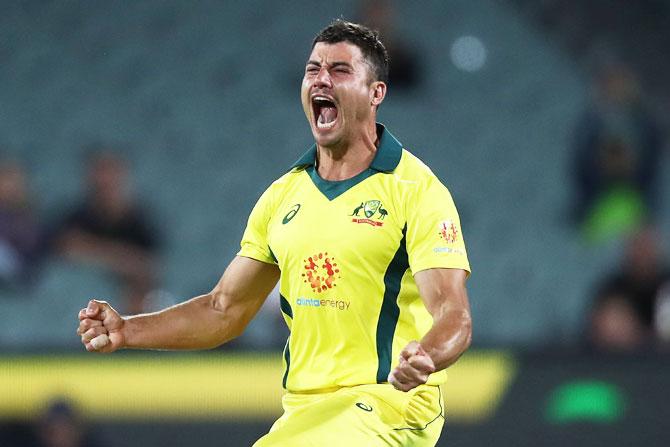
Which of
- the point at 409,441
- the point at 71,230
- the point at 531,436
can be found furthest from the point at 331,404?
the point at 71,230

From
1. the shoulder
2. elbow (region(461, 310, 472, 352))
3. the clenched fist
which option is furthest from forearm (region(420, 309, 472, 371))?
the shoulder

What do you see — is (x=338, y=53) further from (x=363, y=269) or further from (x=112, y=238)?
(x=112, y=238)

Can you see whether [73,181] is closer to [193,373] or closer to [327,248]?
[193,373]

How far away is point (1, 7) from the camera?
36.2 feet

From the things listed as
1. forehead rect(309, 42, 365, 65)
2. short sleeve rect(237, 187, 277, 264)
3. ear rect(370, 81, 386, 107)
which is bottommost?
short sleeve rect(237, 187, 277, 264)

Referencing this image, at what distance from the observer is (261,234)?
4.80 metres

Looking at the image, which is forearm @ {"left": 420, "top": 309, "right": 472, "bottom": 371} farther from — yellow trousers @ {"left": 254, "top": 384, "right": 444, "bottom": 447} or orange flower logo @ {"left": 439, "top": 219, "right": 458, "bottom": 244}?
yellow trousers @ {"left": 254, "top": 384, "right": 444, "bottom": 447}

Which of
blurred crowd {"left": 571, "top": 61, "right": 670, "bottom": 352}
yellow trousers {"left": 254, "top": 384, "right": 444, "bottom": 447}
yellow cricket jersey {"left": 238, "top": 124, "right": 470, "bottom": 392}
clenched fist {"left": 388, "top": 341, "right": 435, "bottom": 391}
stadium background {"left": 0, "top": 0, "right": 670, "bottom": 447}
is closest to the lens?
clenched fist {"left": 388, "top": 341, "right": 435, "bottom": 391}

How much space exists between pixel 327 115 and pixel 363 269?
2.07 feet

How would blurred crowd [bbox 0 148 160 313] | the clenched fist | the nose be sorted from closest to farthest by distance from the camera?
the clenched fist, the nose, blurred crowd [bbox 0 148 160 313]

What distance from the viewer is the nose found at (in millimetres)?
4477

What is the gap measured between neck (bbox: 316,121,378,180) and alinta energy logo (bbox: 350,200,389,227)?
198 mm

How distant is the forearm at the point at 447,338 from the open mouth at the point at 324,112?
932 mm

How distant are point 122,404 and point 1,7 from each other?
4.70 metres
